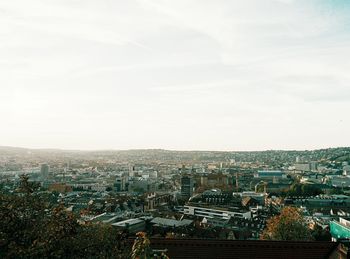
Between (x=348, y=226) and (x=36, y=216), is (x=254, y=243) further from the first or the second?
(x=348, y=226)

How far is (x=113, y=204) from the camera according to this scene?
270ft

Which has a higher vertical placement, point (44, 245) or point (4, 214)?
point (4, 214)

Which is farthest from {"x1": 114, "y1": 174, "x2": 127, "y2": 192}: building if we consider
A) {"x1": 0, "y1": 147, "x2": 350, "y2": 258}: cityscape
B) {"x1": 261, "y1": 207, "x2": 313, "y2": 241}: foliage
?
{"x1": 261, "y1": 207, "x2": 313, "y2": 241}: foliage

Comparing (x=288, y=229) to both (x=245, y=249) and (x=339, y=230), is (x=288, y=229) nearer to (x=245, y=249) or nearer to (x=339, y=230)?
(x=245, y=249)

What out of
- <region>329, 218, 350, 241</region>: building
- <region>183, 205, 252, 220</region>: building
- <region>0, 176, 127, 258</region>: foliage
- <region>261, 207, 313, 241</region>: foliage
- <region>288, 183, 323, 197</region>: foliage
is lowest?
<region>183, 205, 252, 220</region>: building

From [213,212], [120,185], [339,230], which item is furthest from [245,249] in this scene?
[120,185]

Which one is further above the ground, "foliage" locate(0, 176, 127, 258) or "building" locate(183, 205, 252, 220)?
"foliage" locate(0, 176, 127, 258)

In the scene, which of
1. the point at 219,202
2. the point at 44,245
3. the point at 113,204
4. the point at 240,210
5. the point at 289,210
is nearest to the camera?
the point at 44,245

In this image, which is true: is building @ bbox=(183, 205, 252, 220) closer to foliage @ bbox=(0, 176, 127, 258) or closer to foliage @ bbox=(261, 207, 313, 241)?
foliage @ bbox=(261, 207, 313, 241)

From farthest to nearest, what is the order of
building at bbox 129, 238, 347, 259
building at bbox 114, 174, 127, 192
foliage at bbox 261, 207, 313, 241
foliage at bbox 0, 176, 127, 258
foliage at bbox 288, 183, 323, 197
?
building at bbox 114, 174, 127, 192 → foliage at bbox 288, 183, 323, 197 → foliage at bbox 261, 207, 313, 241 → building at bbox 129, 238, 347, 259 → foliage at bbox 0, 176, 127, 258

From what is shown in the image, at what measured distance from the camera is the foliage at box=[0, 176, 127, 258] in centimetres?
1439

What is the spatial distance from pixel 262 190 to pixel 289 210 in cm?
8712

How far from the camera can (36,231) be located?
49.3 ft

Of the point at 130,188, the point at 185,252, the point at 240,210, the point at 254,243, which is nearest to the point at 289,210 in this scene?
the point at 254,243
